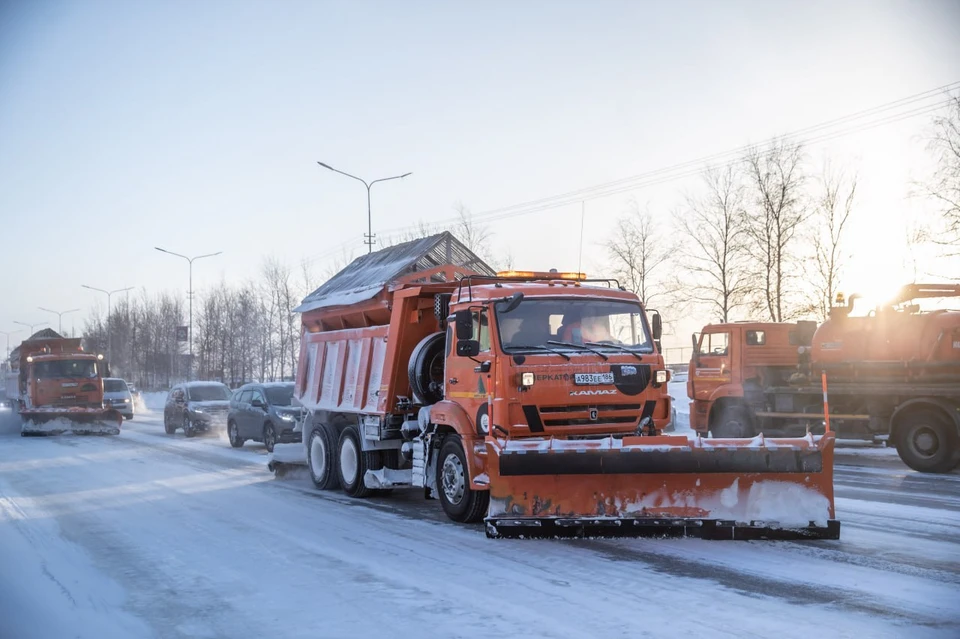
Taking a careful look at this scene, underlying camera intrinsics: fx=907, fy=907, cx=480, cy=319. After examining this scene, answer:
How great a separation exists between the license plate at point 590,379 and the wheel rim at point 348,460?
4.75 metres

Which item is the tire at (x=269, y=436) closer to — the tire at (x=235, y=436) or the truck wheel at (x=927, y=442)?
the tire at (x=235, y=436)

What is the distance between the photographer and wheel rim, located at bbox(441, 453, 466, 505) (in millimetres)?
9891

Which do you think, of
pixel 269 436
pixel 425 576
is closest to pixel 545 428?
pixel 425 576

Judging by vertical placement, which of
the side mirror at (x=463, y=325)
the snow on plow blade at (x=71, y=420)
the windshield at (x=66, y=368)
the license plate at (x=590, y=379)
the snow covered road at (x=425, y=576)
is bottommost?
the snow covered road at (x=425, y=576)

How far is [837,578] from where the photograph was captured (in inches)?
276

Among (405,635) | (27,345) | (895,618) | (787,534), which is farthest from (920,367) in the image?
(27,345)

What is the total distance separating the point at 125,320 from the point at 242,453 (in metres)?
83.8

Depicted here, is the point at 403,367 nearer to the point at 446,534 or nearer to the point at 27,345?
the point at 446,534

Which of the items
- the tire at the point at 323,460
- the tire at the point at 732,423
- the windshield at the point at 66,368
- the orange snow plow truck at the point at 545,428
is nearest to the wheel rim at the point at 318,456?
the tire at the point at 323,460

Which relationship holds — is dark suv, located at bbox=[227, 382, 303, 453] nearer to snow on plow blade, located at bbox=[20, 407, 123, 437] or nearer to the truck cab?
snow on plow blade, located at bbox=[20, 407, 123, 437]

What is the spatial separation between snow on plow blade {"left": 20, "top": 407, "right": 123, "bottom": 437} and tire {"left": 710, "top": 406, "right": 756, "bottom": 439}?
18.2m

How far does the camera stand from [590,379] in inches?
367

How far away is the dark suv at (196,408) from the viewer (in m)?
26.8

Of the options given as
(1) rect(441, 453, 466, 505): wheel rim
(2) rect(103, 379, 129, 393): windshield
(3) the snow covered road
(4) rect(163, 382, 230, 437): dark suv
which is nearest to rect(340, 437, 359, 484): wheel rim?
(3) the snow covered road
